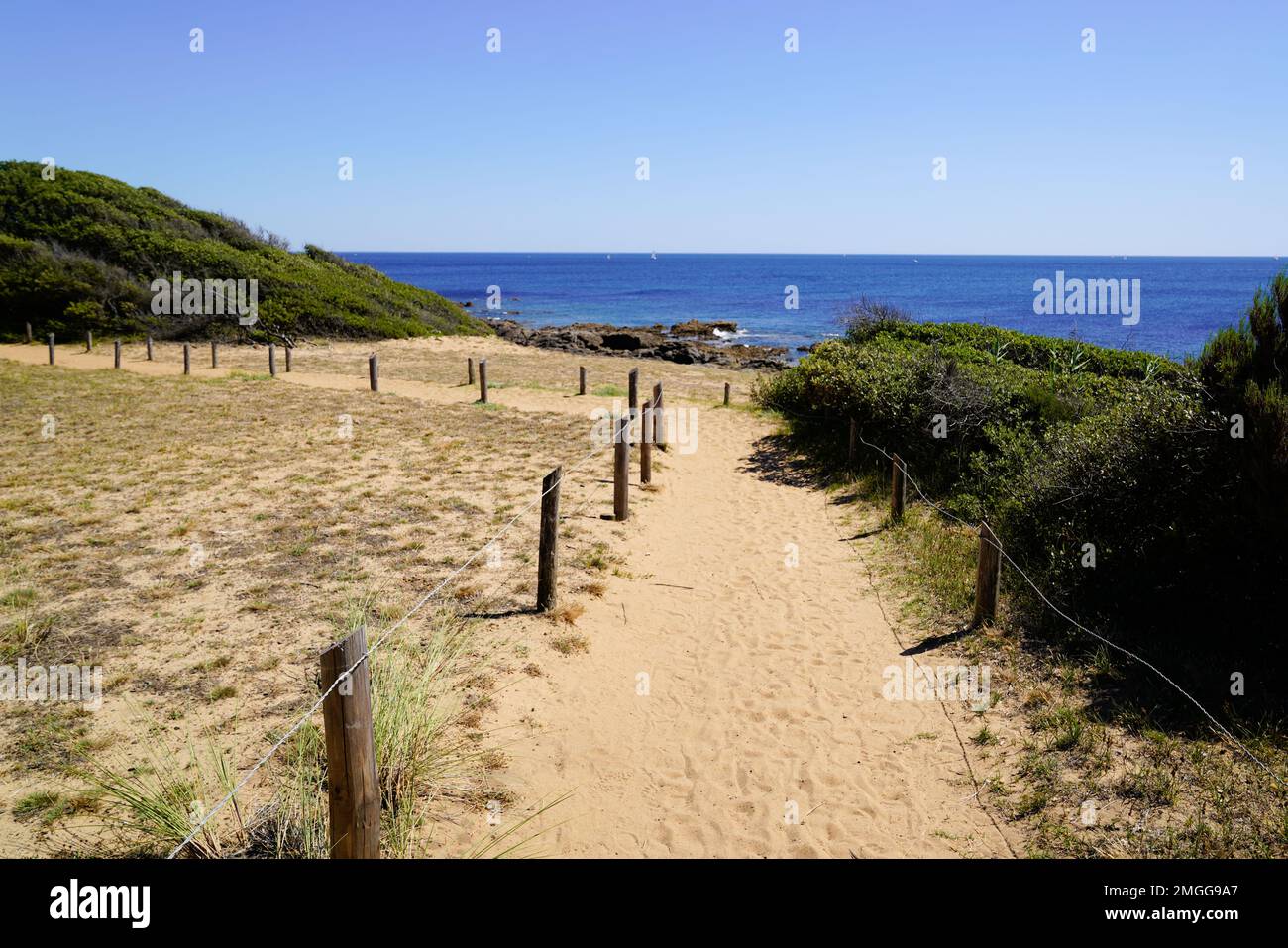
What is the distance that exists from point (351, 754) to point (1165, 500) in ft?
25.3

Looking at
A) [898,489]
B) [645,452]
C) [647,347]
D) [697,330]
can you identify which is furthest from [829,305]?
[898,489]

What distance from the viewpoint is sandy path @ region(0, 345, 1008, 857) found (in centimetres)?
507

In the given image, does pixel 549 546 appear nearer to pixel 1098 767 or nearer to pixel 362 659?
pixel 362 659

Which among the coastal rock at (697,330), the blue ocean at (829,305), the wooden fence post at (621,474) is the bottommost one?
the wooden fence post at (621,474)

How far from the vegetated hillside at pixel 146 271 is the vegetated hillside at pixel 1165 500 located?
3054 cm

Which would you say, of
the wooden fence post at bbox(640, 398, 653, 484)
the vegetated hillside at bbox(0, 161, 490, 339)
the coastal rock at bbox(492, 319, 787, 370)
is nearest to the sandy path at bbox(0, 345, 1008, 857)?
the wooden fence post at bbox(640, 398, 653, 484)

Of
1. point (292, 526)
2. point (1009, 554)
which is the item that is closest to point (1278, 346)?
point (1009, 554)

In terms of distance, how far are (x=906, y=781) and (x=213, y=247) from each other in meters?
43.1

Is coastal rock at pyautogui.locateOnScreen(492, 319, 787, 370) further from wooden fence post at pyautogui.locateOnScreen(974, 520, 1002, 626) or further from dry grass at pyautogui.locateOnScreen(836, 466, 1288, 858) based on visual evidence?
dry grass at pyautogui.locateOnScreen(836, 466, 1288, 858)

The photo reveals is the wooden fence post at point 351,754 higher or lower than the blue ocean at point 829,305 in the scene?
lower

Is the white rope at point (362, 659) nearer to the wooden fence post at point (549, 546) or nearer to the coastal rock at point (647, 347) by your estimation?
the wooden fence post at point (549, 546)

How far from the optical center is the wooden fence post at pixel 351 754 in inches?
142

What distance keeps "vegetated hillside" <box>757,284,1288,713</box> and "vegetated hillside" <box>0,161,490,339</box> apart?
3054cm

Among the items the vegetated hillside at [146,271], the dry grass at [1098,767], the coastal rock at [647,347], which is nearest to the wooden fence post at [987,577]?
the dry grass at [1098,767]
